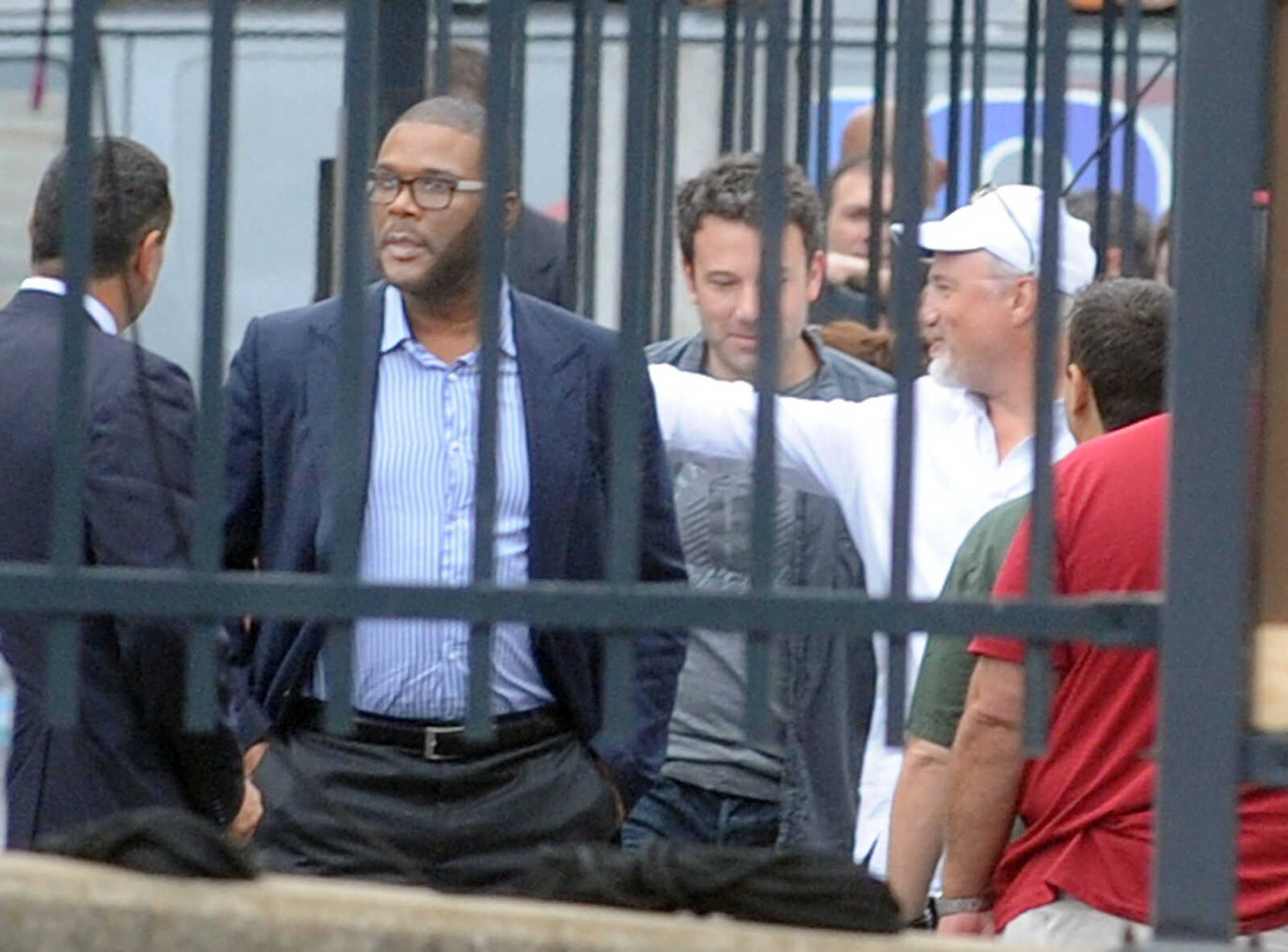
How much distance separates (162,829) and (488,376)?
0.57 m

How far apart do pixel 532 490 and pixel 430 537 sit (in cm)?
19

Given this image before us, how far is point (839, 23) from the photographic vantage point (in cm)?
890

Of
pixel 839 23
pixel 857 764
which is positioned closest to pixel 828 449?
pixel 857 764

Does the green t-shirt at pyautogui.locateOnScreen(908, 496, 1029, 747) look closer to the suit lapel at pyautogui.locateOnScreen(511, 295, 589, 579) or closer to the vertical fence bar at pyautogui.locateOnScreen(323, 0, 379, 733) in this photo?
the suit lapel at pyautogui.locateOnScreen(511, 295, 589, 579)

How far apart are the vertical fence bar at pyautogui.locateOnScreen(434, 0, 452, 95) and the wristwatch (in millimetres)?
1605

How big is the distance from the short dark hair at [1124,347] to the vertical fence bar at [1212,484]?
5.64ft

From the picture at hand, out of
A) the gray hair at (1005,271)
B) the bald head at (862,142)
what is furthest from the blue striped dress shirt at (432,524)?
the bald head at (862,142)

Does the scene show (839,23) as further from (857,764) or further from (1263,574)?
(1263,574)

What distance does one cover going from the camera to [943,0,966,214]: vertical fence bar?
17.3 ft

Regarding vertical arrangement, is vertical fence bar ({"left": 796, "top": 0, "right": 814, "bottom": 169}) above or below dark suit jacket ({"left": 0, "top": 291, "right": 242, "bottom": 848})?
above

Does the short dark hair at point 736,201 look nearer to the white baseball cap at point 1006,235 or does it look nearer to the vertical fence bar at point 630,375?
the white baseball cap at point 1006,235

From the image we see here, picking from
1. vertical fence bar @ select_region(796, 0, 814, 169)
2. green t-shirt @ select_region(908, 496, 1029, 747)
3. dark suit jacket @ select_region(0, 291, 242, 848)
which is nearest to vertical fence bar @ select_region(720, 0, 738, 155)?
vertical fence bar @ select_region(796, 0, 814, 169)

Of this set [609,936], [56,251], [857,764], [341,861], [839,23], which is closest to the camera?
[609,936]

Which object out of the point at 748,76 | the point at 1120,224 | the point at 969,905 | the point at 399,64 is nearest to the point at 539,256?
the point at 1120,224
